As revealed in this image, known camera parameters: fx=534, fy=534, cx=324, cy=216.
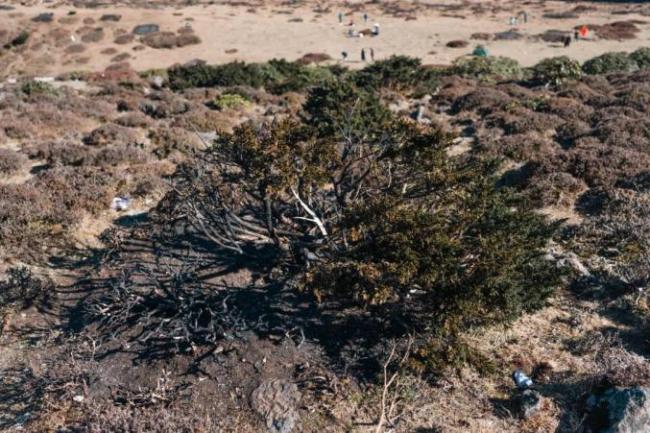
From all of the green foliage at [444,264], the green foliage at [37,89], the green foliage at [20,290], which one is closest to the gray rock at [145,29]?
the green foliage at [37,89]

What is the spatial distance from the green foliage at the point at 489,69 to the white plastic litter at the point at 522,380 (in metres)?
25.5

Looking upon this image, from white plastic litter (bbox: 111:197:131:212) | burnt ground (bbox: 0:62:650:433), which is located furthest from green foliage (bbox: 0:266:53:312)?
white plastic litter (bbox: 111:197:131:212)

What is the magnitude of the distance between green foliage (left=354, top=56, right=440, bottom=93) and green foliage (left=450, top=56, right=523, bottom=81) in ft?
16.8

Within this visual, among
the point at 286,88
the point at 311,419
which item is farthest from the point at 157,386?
the point at 286,88

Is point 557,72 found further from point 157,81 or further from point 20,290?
point 20,290

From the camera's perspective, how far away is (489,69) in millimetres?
33656

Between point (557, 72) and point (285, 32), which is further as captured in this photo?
point (285, 32)

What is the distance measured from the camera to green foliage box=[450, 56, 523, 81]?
3227 centimetres

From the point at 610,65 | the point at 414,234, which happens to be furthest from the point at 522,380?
the point at 610,65

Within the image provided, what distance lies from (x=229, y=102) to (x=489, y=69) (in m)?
17.8

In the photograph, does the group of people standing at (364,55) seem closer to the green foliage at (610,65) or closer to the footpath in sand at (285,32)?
the footpath in sand at (285,32)

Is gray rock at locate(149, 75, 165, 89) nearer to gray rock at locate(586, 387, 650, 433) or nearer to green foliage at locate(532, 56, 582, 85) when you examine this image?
green foliage at locate(532, 56, 582, 85)

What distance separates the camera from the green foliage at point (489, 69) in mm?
32272

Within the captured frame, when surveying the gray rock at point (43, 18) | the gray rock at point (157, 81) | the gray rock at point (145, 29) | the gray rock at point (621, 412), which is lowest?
the gray rock at point (621, 412)
